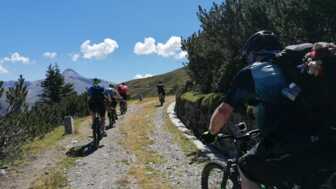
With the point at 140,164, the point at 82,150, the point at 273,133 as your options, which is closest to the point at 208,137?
the point at 273,133

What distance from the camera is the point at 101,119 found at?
16797 mm

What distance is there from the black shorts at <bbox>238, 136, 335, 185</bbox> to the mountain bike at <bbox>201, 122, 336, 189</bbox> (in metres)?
0.09

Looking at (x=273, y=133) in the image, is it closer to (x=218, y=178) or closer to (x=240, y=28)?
(x=218, y=178)

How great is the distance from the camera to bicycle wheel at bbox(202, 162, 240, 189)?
575 cm

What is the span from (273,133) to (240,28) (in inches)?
462

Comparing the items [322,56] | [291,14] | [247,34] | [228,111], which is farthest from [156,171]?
[322,56]

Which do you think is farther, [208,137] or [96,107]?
[96,107]

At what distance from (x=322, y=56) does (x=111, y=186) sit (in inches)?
267

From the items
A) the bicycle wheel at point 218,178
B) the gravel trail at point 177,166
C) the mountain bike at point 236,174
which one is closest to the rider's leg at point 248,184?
the mountain bike at point 236,174

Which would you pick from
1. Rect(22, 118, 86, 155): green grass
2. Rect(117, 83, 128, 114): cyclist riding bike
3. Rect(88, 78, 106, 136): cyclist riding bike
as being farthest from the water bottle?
Rect(117, 83, 128, 114): cyclist riding bike

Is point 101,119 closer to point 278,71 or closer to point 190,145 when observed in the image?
point 190,145

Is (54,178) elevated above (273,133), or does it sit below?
below

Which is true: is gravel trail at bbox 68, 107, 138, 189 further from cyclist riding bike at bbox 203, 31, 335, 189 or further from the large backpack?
the large backpack

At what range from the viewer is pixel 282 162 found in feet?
13.7
